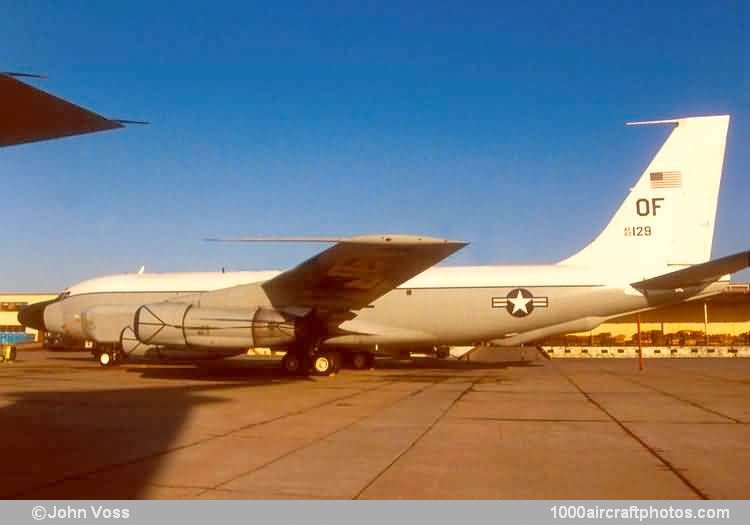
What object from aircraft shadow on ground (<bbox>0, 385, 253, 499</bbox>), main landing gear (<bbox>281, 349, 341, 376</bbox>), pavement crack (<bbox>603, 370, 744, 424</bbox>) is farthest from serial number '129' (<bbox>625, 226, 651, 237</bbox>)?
aircraft shadow on ground (<bbox>0, 385, 253, 499</bbox>)

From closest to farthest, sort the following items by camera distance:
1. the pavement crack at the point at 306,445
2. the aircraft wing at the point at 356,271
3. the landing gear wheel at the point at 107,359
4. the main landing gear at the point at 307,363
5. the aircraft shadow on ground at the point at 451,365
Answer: the pavement crack at the point at 306,445
the aircraft wing at the point at 356,271
the main landing gear at the point at 307,363
the aircraft shadow on ground at the point at 451,365
the landing gear wheel at the point at 107,359

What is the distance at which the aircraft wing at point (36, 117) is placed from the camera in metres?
3.46

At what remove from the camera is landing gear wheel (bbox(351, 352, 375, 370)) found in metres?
20.8

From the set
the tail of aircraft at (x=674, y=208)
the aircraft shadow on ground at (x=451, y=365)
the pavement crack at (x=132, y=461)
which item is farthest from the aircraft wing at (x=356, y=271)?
the tail of aircraft at (x=674, y=208)

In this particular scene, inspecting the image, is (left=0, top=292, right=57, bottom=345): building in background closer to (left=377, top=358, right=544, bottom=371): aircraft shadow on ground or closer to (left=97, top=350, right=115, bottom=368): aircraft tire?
(left=97, top=350, right=115, bottom=368): aircraft tire

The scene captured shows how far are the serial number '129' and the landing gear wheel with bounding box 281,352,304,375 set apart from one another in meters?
10.3

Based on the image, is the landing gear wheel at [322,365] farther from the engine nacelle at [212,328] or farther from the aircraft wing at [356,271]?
the engine nacelle at [212,328]

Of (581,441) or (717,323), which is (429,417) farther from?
(717,323)

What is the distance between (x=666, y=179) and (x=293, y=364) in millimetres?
12120

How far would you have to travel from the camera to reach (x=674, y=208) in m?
18.8

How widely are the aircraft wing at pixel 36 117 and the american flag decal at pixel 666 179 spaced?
1811 cm

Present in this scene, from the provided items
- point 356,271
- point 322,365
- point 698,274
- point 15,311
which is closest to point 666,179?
point 698,274
